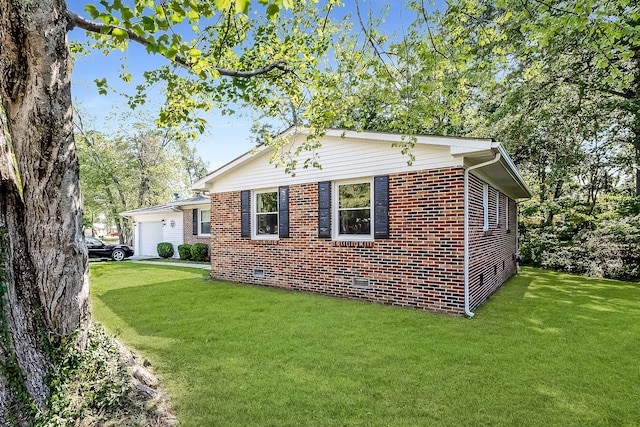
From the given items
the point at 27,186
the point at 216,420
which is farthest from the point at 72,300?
the point at 216,420

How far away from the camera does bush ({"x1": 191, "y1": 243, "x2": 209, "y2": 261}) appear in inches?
594

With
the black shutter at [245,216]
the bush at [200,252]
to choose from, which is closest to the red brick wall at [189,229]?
the bush at [200,252]

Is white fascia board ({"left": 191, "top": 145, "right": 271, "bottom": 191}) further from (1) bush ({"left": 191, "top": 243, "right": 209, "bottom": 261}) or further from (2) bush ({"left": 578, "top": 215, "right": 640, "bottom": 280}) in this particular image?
(2) bush ({"left": 578, "top": 215, "right": 640, "bottom": 280})

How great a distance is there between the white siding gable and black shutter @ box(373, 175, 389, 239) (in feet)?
0.71

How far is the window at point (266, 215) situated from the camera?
877 cm

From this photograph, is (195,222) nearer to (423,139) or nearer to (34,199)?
(423,139)

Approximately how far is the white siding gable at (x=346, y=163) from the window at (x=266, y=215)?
0.33 m

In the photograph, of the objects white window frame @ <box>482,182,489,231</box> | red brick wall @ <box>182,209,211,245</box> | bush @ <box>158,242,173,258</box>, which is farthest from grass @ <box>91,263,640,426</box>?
bush @ <box>158,242,173,258</box>

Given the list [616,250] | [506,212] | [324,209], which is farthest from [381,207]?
[616,250]

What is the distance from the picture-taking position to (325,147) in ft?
24.9

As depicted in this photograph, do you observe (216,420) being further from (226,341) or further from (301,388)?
(226,341)

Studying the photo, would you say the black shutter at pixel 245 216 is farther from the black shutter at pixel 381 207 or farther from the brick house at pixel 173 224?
the brick house at pixel 173 224

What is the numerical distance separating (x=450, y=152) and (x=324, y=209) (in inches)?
116

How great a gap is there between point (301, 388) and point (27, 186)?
9.73 ft
